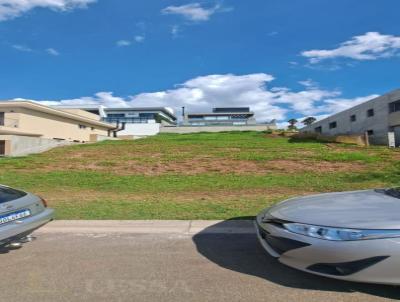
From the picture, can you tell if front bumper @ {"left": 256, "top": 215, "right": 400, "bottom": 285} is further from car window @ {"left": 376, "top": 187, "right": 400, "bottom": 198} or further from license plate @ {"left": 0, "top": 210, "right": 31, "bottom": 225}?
license plate @ {"left": 0, "top": 210, "right": 31, "bottom": 225}

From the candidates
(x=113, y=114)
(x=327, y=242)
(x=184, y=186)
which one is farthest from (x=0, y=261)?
(x=113, y=114)

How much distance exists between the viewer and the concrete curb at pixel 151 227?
6734 millimetres

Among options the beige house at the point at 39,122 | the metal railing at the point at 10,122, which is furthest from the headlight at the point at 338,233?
the metal railing at the point at 10,122

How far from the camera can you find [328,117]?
51.6 meters

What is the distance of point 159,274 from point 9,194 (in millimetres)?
2506

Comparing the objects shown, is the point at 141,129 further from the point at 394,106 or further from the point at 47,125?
the point at 394,106

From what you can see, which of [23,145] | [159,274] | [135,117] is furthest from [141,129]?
[159,274]

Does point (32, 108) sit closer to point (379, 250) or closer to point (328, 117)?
point (328, 117)

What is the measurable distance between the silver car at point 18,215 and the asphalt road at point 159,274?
0.32m

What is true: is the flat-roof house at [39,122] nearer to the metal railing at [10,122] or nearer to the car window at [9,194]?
the metal railing at [10,122]

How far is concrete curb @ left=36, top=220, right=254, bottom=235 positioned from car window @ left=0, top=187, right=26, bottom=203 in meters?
1.25

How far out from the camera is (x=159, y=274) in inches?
181

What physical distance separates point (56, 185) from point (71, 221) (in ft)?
20.7

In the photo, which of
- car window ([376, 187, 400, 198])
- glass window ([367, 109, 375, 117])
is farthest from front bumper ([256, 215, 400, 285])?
glass window ([367, 109, 375, 117])
